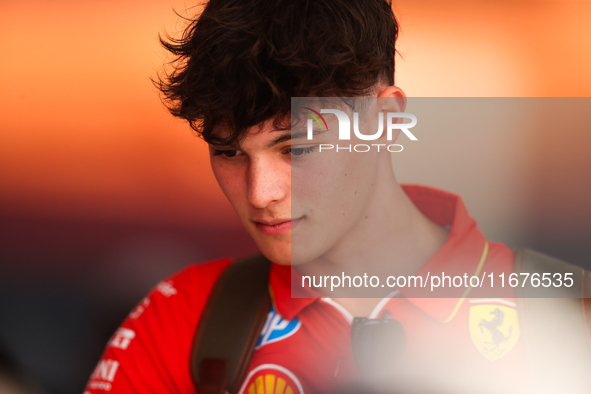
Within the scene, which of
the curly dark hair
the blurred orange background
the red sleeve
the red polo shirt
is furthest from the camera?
the blurred orange background

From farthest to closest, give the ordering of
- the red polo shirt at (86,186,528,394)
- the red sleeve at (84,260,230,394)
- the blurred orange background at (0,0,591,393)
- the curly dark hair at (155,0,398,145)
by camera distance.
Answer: the blurred orange background at (0,0,591,393)
the red sleeve at (84,260,230,394)
the red polo shirt at (86,186,528,394)
the curly dark hair at (155,0,398,145)

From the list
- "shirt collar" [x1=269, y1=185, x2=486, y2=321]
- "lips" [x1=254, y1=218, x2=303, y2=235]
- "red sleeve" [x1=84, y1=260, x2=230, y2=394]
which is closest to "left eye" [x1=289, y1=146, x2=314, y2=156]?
"lips" [x1=254, y1=218, x2=303, y2=235]

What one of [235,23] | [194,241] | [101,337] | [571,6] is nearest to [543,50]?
[571,6]

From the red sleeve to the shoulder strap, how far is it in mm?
602

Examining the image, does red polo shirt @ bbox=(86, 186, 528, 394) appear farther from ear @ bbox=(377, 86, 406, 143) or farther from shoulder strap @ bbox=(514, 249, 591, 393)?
ear @ bbox=(377, 86, 406, 143)

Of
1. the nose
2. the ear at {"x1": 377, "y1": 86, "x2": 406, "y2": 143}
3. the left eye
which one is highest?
the ear at {"x1": 377, "y1": 86, "x2": 406, "y2": 143}

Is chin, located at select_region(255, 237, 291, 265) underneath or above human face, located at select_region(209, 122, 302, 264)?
Answer: underneath

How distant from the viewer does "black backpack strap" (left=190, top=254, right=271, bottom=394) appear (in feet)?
2.68

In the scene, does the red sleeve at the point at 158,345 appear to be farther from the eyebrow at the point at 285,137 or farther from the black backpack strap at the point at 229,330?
the eyebrow at the point at 285,137

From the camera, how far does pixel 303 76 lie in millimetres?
662

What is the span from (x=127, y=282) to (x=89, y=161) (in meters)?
0.40

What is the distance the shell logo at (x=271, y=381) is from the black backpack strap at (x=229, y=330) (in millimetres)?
18

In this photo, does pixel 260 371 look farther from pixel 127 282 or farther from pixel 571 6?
pixel 571 6

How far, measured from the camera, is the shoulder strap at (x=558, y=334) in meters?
0.71
